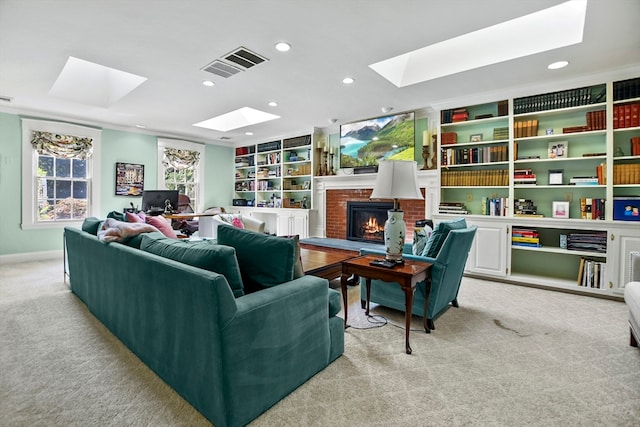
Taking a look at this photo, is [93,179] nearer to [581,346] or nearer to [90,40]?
[90,40]

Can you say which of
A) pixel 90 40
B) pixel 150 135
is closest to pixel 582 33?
pixel 90 40

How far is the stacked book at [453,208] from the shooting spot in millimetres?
4145

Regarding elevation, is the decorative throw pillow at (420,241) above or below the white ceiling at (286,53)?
below

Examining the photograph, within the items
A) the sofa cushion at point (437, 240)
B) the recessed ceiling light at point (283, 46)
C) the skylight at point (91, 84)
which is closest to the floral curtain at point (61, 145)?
Answer: the skylight at point (91, 84)

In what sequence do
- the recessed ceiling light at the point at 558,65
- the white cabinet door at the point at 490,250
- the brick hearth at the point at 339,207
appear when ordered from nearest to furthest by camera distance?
the recessed ceiling light at the point at 558,65 < the white cabinet door at the point at 490,250 < the brick hearth at the point at 339,207

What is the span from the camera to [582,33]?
2.53 m

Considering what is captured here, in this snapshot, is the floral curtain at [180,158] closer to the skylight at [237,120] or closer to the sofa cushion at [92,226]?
the skylight at [237,120]

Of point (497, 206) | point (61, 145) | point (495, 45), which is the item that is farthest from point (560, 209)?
point (61, 145)

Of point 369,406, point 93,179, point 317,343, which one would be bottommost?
point 369,406

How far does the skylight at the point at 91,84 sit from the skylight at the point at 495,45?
3.32m

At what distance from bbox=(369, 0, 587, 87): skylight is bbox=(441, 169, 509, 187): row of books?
4.74ft

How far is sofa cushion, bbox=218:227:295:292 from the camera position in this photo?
165 centimetres

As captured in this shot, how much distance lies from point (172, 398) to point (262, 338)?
0.67m

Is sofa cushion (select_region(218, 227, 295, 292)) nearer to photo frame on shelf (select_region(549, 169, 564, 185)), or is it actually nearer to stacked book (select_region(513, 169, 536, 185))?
stacked book (select_region(513, 169, 536, 185))
